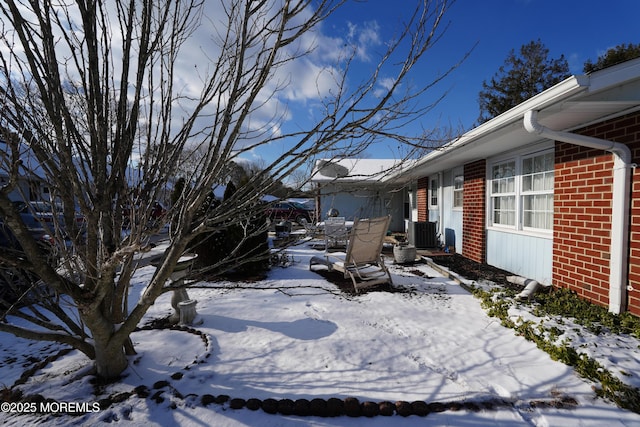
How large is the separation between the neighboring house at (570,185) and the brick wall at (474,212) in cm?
7

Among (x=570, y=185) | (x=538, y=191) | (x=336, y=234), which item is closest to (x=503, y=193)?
(x=538, y=191)

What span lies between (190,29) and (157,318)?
317 cm

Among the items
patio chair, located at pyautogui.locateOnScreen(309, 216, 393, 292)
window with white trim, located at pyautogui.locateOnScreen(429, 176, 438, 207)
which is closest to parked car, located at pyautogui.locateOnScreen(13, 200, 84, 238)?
patio chair, located at pyautogui.locateOnScreen(309, 216, 393, 292)

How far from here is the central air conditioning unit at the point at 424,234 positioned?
852 centimetres

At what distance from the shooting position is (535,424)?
189cm

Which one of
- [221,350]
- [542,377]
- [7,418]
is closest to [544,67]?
[542,377]

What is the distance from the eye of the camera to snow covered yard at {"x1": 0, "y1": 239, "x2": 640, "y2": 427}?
196 centimetres

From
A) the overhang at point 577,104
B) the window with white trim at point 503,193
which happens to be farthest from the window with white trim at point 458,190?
the overhang at point 577,104

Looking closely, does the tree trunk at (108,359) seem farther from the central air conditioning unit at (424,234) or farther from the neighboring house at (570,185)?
the central air conditioning unit at (424,234)

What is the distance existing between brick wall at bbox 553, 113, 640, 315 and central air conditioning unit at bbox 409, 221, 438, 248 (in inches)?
159

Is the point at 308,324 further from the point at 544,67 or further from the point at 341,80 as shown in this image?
the point at 544,67

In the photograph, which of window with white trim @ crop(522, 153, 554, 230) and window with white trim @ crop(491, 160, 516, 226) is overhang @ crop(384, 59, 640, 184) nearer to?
window with white trim @ crop(522, 153, 554, 230)

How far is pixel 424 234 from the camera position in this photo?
28.1 ft

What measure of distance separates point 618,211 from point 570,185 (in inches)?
33.7
